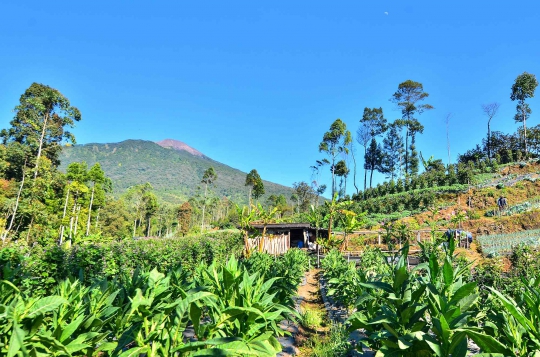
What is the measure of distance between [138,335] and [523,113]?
166 ft

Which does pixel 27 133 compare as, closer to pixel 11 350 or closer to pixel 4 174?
pixel 4 174

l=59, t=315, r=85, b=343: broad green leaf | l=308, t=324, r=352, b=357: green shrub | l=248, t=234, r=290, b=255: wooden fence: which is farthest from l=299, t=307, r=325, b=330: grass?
l=248, t=234, r=290, b=255: wooden fence

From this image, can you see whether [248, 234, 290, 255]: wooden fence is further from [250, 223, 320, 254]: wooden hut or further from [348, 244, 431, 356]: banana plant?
[348, 244, 431, 356]: banana plant

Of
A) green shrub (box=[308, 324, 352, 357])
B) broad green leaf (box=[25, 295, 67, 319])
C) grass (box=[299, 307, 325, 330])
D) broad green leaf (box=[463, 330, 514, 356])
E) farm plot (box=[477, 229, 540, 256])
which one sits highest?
farm plot (box=[477, 229, 540, 256])

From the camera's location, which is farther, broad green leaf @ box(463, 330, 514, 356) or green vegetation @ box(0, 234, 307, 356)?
green vegetation @ box(0, 234, 307, 356)

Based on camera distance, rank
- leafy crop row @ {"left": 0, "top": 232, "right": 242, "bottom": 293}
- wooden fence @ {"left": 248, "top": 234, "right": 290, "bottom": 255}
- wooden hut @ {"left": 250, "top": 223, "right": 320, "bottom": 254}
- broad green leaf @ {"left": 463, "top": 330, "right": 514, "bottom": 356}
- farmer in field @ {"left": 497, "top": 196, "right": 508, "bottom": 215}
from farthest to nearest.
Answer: farmer in field @ {"left": 497, "top": 196, "right": 508, "bottom": 215} → wooden hut @ {"left": 250, "top": 223, "right": 320, "bottom": 254} → wooden fence @ {"left": 248, "top": 234, "right": 290, "bottom": 255} → leafy crop row @ {"left": 0, "top": 232, "right": 242, "bottom": 293} → broad green leaf @ {"left": 463, "top": 330, "right": 514, "bottom": 356}

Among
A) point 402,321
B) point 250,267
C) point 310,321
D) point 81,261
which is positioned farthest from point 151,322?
point 81,261

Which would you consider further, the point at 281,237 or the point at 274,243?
the point at 281,237

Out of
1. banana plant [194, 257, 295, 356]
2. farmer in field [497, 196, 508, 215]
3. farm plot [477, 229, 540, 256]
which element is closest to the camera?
banana plant [194, 257, 295, 356]

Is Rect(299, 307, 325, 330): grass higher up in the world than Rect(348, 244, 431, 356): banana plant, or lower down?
lower down

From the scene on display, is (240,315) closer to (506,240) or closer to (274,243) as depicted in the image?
(274,243)

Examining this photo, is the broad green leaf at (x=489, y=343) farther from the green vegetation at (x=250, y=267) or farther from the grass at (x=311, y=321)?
the grass at (x=311, y=321)

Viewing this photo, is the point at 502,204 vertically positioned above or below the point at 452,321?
above

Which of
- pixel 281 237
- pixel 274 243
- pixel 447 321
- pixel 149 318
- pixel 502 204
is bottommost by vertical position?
pixel 149 318
